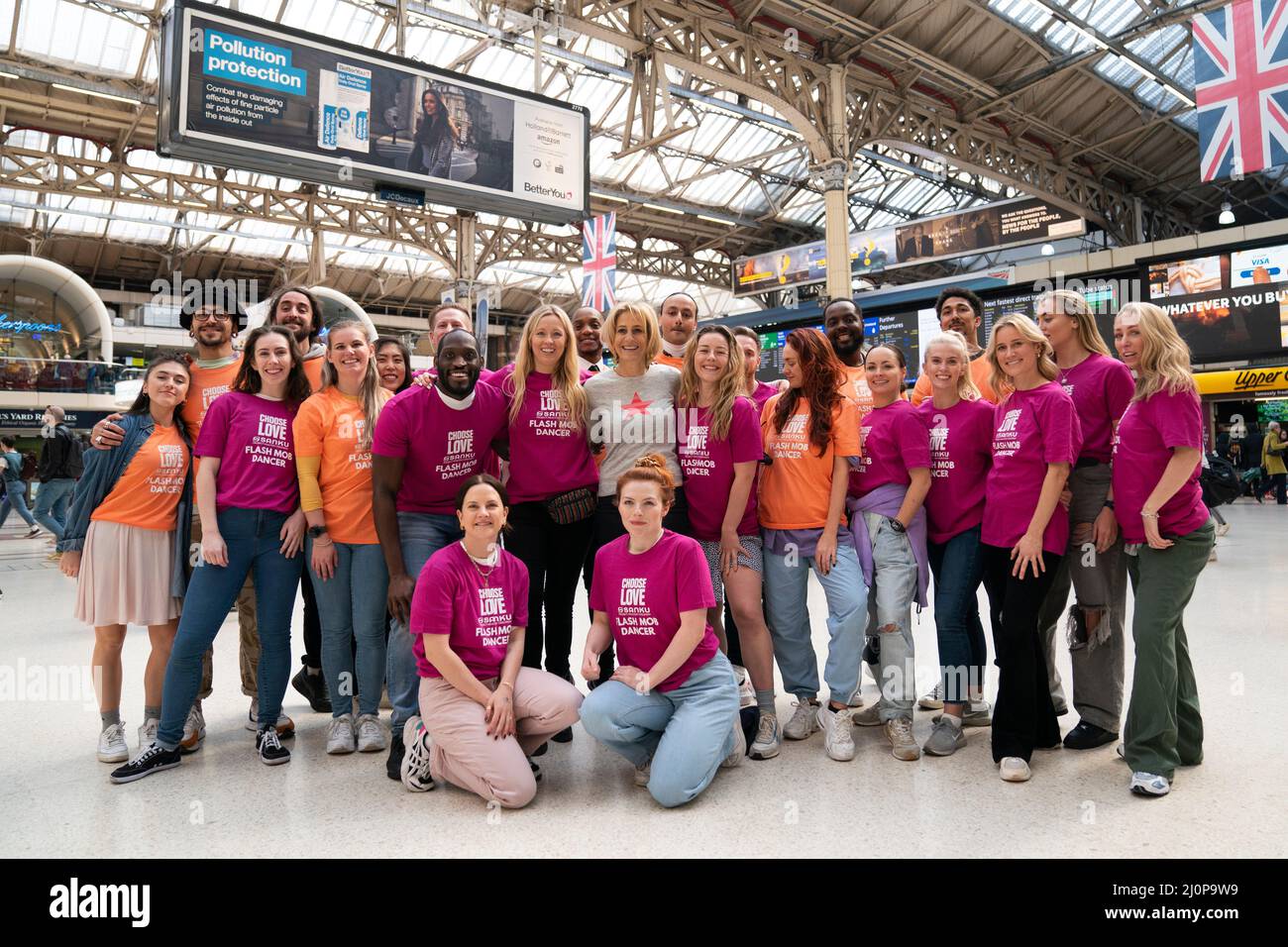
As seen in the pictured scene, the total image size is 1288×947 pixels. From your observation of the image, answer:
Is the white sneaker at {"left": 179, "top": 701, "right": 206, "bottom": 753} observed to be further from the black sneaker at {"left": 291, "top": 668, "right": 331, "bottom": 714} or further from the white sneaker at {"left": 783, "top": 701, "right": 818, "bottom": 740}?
the white sneaker at {"left": 783, "top": 701, "right": 818, "bottom": 740}

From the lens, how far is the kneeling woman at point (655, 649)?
101 inches

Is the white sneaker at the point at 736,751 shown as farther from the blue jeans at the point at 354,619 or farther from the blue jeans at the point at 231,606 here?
the blue jeans at the point at 231,606

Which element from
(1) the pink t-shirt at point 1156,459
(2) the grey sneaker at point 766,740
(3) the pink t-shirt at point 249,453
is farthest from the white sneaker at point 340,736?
(1) the pink t-shirt at point 1156,459

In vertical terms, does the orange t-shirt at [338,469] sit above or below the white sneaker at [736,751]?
above

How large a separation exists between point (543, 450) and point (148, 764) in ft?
6.02

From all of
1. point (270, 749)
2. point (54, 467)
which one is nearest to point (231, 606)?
point (270, 749)

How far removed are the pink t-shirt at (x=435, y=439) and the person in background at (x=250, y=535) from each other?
0.46 metres

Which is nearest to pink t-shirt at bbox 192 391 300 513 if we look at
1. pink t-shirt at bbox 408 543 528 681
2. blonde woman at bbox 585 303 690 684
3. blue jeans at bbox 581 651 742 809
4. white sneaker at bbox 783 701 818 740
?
pink t-shirt at bbox 408 543 528 681

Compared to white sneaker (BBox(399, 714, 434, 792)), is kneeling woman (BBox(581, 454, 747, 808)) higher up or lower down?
higher up

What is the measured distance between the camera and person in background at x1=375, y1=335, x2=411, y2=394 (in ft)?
10.8

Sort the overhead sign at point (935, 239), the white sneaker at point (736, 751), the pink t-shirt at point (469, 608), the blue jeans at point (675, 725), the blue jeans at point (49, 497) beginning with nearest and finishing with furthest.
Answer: the blue jeans at point (675, 725) → the pink t-shirt at point (469, 608) → the white sneaker at point (736, 751) → the blue jeans at point (49, 497) → the overhead sign at point (935, 239)

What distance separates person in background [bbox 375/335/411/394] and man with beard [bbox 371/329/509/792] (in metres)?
0.46

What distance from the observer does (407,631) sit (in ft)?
9.41

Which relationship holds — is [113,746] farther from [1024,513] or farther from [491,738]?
[1024,513]
